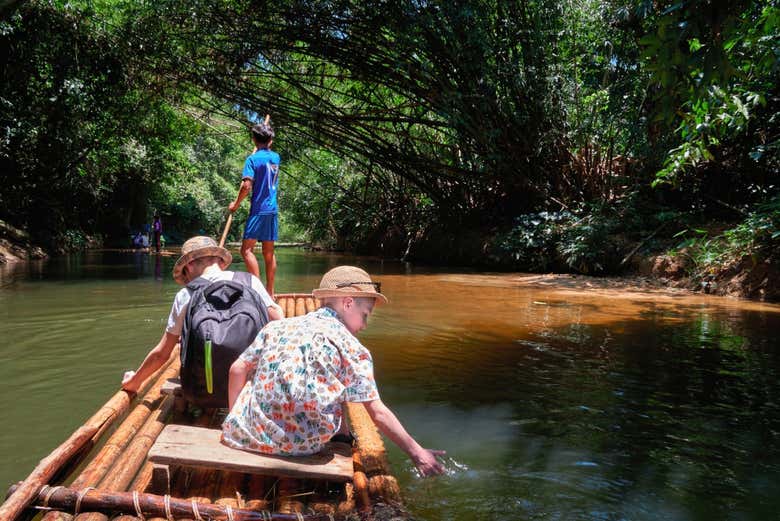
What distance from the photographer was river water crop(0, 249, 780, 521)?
2238 mm

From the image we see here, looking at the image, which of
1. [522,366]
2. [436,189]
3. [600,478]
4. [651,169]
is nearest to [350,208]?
[436,189]

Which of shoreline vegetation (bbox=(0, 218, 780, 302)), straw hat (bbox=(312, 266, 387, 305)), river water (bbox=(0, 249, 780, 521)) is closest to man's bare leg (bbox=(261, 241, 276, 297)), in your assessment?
river water (bbox=(0, 249, 780, 521))

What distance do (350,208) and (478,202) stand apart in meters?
6.28

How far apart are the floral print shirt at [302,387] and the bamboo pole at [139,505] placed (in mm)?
281

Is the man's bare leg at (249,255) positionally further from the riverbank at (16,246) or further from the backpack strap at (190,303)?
the riverbank at (16,246)

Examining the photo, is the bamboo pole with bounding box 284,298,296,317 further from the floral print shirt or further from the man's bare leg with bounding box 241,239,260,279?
the floral print shirt

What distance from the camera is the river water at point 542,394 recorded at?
88.1 inches

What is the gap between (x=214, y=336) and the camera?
7.46 ft

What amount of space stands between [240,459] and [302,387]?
0.94 ft

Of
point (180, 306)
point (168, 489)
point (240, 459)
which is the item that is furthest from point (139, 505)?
point (180, 306)

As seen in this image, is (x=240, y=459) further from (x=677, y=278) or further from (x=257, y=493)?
(x=677, y=278)

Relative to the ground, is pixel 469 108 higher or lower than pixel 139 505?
higher

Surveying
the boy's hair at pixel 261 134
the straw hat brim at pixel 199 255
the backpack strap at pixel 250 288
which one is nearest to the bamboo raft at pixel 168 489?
the backpack strap at pixel 250 288

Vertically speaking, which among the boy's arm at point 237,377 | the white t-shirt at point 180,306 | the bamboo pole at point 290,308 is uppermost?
the white t-shirt at point 180,306
